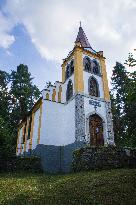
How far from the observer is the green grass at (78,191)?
8.24 m

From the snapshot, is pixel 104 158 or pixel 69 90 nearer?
pixel 104 158

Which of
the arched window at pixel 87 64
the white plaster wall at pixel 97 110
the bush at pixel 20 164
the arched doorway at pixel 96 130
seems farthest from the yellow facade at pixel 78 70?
the bush at pixel 20 164

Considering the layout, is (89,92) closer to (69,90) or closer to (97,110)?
(97,110)

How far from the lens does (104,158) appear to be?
15.0 m

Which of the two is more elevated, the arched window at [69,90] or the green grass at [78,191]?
the arched window at [69,90]

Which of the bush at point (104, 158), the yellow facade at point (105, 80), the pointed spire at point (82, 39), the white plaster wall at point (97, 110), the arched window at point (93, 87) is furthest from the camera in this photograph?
the pointed spire at point (82, 39)

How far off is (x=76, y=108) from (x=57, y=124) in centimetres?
252

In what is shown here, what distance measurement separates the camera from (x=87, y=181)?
1098 cm

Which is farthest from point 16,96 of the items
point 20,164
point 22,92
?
point 20,164

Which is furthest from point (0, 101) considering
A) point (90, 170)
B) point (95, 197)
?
point (95, 197)

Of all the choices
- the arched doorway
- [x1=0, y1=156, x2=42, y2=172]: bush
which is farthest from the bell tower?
[x1=0, y1=156, x2=42, y2=172]: bush

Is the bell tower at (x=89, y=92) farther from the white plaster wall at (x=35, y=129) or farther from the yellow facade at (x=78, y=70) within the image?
the white plaster wall at (x=35, y=129)

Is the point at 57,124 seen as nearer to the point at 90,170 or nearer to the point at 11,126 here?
the point at 90,170

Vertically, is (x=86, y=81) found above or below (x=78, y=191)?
above
